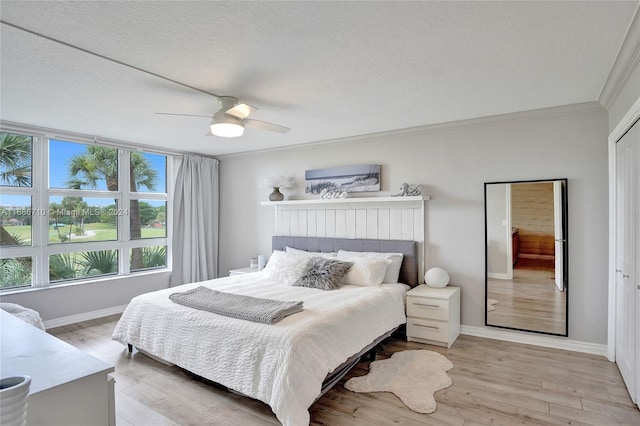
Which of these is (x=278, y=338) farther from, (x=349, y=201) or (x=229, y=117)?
(x=349, y=201)

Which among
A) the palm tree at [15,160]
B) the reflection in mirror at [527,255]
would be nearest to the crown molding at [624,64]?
the reflection in mirror at [527,255]

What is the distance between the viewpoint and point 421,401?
260 cm

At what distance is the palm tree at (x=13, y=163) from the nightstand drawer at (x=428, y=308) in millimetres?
4712

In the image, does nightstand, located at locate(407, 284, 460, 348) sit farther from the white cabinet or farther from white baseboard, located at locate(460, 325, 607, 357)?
the white cabinet

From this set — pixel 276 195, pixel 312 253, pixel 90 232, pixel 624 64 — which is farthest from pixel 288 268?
pixel 624 64

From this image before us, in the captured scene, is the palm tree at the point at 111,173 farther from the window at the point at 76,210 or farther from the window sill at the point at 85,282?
the window sill at the point at 85,282

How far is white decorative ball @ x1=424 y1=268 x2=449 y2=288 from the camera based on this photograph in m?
3.96

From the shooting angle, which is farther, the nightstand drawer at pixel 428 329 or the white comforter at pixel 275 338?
the nightstand drawer at pixel 428 329

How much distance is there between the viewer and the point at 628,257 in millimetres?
2740

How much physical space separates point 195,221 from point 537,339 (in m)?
4.98

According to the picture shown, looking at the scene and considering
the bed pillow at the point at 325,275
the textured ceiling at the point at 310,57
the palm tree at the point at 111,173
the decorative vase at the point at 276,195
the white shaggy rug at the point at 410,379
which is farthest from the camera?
the decorative vase at the point at 276,195

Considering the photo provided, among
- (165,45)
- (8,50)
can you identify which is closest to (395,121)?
(165,45)

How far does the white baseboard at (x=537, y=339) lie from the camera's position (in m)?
3.44

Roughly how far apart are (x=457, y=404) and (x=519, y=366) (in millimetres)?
1022
